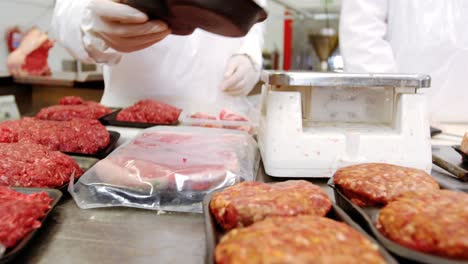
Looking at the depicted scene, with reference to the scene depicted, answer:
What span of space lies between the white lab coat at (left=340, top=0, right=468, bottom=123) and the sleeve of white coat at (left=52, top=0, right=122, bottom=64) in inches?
59.2

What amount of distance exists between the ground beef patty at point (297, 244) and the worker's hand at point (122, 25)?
2.48 feet

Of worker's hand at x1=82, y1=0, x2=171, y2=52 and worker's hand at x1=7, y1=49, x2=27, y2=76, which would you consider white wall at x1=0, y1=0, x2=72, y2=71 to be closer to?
worker's hand at x1=7, y1=49, x2=27, y2=76

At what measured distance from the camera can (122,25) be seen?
50.4 inches

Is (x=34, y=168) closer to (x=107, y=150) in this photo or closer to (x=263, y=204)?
(x=107, y=150)

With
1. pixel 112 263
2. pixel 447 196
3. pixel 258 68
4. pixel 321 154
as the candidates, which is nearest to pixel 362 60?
pixel 258 68

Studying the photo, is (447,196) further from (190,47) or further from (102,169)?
(190,47)

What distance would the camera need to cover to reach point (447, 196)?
657 millimetres

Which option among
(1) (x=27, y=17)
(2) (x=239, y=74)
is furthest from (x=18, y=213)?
(1) (x=27, y=17)

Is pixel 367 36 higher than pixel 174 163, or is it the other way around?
pixel 367 36

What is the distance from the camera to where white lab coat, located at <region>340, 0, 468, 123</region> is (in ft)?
6.97

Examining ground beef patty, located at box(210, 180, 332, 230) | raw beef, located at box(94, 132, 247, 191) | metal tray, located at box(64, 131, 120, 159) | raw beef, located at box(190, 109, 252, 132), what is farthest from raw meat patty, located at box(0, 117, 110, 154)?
ground beef patty, located at box(210, 180, 332, 230)

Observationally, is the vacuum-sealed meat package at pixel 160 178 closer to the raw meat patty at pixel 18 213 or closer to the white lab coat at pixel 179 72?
the raw meat patty at pixel 18 213

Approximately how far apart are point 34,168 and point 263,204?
0.60m

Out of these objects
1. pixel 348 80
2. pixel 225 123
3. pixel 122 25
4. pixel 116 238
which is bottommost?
pixel 116 238
